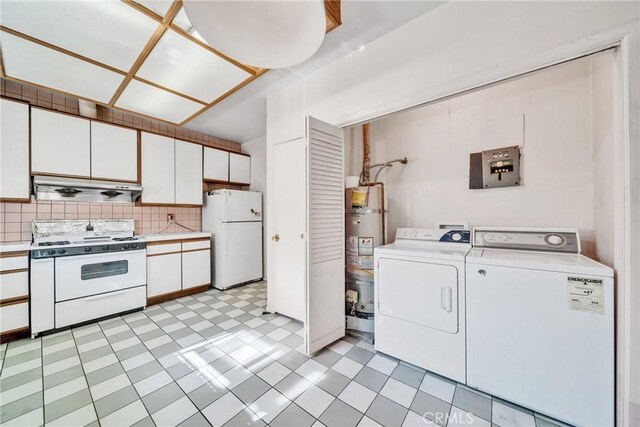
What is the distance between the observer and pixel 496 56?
4.74 ft

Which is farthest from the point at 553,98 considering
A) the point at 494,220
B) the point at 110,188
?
the point at 110,188

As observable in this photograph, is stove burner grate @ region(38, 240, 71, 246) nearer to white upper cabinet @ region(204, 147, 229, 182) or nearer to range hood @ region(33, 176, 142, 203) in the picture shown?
range hood @ region(33, 176, 142, 203)

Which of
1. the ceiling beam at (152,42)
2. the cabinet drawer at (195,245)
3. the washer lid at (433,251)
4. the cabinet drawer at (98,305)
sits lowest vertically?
the cabinet drawer at (98,305)

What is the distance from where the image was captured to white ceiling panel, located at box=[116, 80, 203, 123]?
2449mm

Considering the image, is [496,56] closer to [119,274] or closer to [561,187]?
[561,187]

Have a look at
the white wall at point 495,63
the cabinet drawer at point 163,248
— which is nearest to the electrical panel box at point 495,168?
the white wall at point 495,63

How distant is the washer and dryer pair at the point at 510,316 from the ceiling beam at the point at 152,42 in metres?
2.17

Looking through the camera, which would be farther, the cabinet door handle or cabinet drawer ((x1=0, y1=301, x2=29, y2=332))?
cabinet drawer ((x1=0, y1=301, x2=29, y2=332))

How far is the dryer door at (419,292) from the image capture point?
5.40 feet

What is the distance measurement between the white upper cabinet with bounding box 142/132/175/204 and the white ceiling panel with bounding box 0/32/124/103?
86cm

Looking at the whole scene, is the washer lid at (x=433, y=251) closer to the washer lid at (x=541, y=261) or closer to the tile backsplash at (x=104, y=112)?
the washer lid at (x=541, y=261)

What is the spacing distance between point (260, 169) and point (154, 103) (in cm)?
187

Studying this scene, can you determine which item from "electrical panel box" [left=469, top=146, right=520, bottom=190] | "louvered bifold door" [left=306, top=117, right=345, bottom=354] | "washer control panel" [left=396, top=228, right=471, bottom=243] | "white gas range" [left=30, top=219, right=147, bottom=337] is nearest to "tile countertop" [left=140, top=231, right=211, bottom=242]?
"white gas range" [left=30, top=219, right=147, bottom=337]

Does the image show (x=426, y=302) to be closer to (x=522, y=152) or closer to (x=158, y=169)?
(x=522, y=152)
